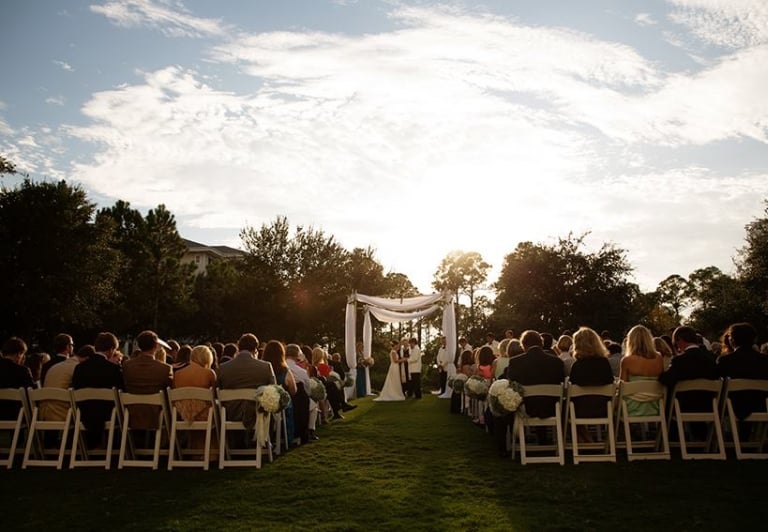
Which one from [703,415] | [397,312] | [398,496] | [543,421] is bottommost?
[398,496]

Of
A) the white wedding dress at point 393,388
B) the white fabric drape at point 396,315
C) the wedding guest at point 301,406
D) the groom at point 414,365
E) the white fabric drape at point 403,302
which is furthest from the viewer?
the white fabric drape at point 396,315

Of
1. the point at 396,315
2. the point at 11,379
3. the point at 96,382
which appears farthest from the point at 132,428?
the point at 396,315

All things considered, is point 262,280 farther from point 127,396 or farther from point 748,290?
point 127,396

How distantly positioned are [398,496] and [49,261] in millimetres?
33188

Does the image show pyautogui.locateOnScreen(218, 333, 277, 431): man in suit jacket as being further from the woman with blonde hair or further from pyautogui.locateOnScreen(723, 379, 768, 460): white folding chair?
pyautogui.locateOnScreen(723, 379, 768, 460): white folding chair

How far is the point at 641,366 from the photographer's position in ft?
26.9

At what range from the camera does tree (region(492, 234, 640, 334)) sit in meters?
40.7

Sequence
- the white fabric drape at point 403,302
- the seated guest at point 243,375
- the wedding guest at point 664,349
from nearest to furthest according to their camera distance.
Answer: the seated guest at point 243,375
the wedding guest at point 664,349
the white fabric drape at point 403,302

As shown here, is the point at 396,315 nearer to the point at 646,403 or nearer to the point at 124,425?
the point at 646,403

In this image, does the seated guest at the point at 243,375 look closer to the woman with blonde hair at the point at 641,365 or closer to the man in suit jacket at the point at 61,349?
the man in suit jacket at the point at 61,349

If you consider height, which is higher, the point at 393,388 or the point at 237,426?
the point at 393,388

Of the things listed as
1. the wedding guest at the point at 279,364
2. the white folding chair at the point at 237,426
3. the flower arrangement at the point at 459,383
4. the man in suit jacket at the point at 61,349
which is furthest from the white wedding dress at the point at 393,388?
the white folding chair at the point at 237,426

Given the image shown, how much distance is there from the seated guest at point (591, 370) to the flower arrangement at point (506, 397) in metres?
0.70

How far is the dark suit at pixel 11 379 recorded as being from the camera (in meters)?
8.57
